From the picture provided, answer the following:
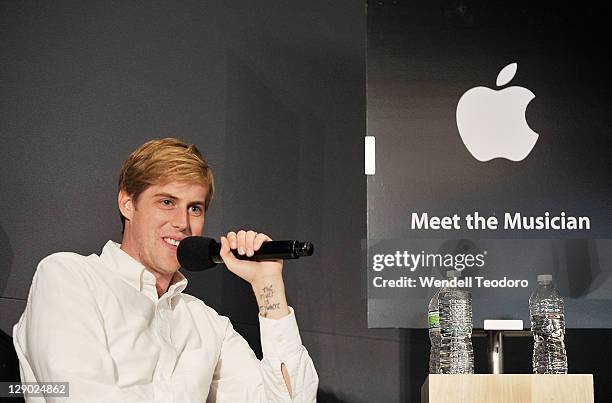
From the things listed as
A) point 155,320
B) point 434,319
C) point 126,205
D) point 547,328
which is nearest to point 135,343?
point 155,320

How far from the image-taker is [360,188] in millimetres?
3434

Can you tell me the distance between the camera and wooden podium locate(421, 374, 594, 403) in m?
2.64

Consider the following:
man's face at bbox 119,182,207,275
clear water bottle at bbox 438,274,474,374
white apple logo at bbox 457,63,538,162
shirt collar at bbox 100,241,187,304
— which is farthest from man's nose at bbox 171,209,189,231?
white apple logo at bbox 457,63,538,162

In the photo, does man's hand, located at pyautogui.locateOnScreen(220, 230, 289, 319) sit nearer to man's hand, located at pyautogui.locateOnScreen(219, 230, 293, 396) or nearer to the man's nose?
man's hand, located at pyautogui.locateOnScreen(219, 230, 293, 396)

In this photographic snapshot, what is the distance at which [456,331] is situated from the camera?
2904 millimetres

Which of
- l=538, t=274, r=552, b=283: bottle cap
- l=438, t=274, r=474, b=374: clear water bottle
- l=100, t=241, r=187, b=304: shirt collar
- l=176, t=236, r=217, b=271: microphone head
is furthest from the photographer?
l=538, t=274, r=552, b=283: bottle cap

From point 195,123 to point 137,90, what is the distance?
25 cm

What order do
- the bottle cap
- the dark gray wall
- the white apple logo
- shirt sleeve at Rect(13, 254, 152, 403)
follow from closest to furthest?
shirt sleeve at Rect(13, 254, 152, 403)
the bottle cap
the white apple logo
the dark gray wall

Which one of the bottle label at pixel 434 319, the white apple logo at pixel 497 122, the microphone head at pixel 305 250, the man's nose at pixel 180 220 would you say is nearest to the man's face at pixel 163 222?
the man's nose at pixel 180 220

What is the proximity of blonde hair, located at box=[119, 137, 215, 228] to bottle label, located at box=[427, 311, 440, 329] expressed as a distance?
0.80 metres

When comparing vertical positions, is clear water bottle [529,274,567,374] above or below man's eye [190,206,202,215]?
below

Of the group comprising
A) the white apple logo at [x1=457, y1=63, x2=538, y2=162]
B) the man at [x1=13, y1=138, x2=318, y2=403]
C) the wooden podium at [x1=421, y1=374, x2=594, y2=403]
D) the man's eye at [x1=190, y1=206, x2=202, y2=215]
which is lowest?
the wooden podium at [x1=421, y1=374, x2=594, y2=403]

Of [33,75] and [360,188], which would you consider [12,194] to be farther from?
[360,188]

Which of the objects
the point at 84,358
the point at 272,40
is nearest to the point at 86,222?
the point at 272,40
